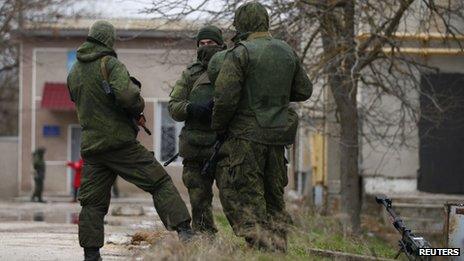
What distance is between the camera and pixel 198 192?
7848mm

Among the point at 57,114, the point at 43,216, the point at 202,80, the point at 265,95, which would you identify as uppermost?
the point at 202,80

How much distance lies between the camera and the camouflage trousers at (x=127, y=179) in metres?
7.18

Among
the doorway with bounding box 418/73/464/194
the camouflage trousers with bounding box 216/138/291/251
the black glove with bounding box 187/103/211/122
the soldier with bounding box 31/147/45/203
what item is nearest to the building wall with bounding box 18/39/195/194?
the soldier with bounding box 31/147/45/203

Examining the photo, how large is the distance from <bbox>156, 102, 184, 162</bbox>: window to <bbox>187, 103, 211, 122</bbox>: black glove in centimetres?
1995

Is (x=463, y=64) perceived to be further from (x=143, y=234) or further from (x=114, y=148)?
(x=114, y=148)

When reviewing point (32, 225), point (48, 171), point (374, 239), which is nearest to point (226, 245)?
point (32, 225)

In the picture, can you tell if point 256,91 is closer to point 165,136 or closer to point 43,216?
point 43,216

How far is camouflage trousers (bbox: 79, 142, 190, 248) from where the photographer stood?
7185 mm

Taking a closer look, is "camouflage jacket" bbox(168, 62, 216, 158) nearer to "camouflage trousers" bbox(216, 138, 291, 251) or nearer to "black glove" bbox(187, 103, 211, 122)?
"black glove" bbox(187, 103, 211, 122)

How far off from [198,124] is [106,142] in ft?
3.22

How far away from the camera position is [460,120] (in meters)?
17.8

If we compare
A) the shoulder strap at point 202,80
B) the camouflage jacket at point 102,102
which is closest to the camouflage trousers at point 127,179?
the camouflage jacket at point 102,102

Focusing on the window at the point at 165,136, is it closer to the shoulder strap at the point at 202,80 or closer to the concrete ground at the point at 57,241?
the concrete ground at the point at 57,241

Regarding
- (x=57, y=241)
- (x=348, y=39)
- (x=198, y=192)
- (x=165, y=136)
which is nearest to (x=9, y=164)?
(x=165, y=136)
